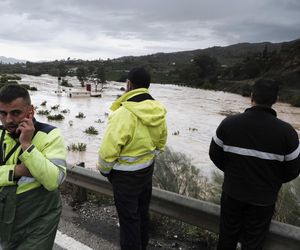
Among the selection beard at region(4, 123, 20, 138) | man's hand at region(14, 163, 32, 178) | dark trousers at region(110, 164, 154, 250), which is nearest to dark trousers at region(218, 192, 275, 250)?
dark trousers at region(110, 164, 154, 250)

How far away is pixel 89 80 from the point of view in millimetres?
56500

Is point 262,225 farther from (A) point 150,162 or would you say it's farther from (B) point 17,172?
(B) point 17,172

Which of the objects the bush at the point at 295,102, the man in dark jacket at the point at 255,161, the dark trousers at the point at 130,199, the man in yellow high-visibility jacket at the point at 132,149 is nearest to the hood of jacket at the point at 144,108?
the man in yellow high-visibility jacket at the point at 132,149

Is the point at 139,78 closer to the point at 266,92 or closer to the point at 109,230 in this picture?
the point at 266,92

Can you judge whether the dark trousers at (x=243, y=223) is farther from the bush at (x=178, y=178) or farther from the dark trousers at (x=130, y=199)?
the bush at (x=178, y=178)

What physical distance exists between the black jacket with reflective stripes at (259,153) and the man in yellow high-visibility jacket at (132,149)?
70 cm

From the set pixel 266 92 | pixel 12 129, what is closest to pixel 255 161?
pixel 266 92

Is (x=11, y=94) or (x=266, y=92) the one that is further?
(x=266, y=92)

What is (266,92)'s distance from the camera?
323 centimetres

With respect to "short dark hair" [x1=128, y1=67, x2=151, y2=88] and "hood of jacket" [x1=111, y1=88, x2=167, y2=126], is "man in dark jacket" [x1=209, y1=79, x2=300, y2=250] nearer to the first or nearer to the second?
"hood of jacket" [x1=111, y1=88, x2=167, y2=126]

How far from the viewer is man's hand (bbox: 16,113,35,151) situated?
8.33 feet

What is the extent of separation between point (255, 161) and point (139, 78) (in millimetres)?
1313

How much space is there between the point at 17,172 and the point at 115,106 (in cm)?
137

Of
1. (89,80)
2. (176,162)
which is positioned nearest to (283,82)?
(89,80)
